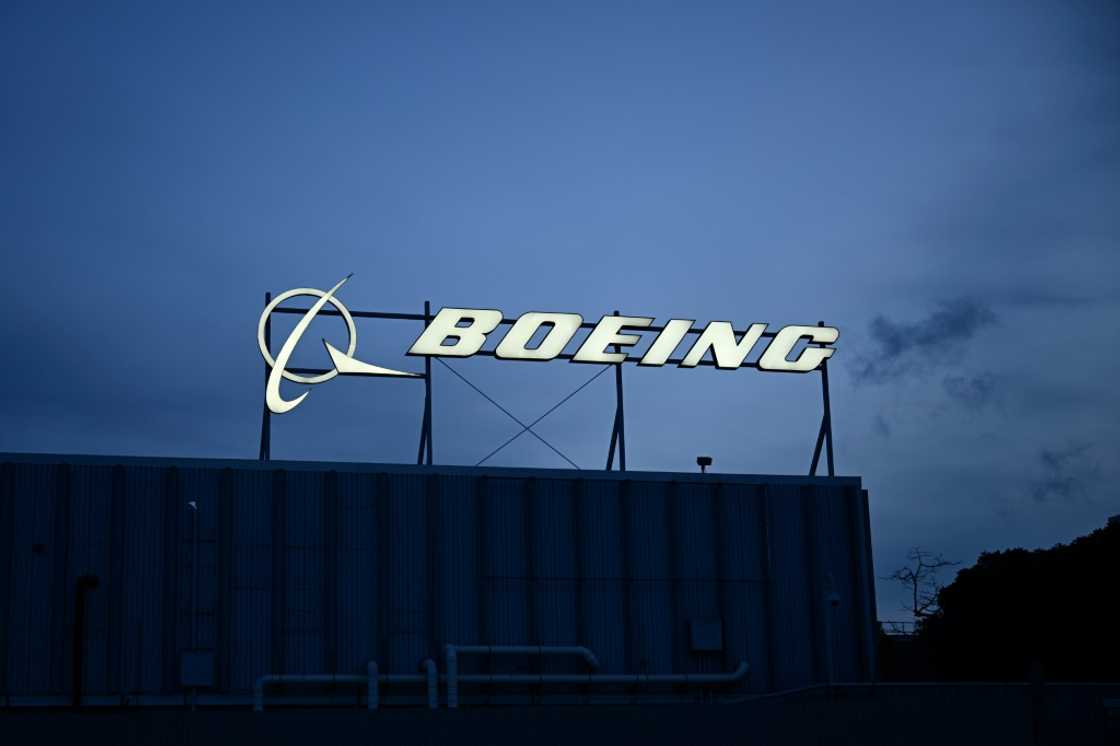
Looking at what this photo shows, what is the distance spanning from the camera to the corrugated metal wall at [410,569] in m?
35.2

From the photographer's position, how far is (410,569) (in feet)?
123

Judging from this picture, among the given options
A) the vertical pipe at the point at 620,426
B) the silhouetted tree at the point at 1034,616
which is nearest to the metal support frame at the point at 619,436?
the vertical pipe at the point at 620,426

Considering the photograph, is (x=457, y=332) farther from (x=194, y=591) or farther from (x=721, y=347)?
(x=194, y=591)

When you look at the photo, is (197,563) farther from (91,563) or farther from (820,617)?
(820,617)

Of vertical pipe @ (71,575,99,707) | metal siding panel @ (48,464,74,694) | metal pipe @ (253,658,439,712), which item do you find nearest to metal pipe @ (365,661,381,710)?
metal pipe @ (253,658,439,712)

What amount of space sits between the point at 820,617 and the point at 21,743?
72.9 feet

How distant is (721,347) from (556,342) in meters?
5.07

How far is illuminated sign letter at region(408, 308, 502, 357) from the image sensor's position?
39500mm

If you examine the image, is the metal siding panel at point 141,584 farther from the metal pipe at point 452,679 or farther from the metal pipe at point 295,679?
the metal pipe at point 452,679

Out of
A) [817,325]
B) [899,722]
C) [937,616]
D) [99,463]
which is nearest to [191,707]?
[99,463]

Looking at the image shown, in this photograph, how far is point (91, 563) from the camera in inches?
1394

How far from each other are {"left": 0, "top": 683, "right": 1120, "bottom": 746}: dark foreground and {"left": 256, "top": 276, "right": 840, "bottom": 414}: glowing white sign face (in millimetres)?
10013

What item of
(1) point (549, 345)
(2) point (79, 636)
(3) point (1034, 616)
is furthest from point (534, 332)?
(3) point (1034, 616)

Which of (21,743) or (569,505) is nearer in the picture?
(21,743)
